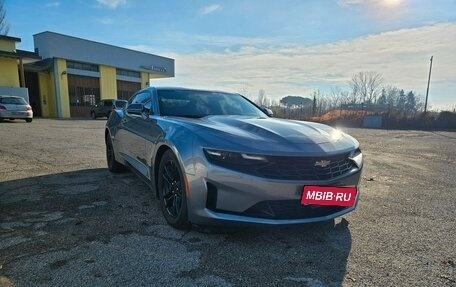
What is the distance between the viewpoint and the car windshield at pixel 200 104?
151 inches

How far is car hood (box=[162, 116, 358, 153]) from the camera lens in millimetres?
2596

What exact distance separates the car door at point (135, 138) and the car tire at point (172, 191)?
21.0 inches

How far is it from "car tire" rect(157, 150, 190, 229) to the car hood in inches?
16.4

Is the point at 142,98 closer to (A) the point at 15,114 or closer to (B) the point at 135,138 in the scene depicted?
(B) the point at 135,138

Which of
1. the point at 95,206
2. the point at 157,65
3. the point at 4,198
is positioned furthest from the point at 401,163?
the point at 157,65

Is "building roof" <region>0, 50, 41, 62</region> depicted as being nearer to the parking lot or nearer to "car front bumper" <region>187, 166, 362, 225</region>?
the parking lot

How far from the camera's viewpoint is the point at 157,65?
3534cm

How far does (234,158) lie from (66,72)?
28.3m

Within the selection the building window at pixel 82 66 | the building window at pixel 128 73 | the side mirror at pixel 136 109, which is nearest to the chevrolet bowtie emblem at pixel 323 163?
the side mirror at pixel 136 109

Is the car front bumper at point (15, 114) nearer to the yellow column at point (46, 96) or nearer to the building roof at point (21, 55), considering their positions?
the building roof at point (21, 55)

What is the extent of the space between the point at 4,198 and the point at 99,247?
2.13 metres

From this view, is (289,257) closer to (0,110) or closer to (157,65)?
(0,110)

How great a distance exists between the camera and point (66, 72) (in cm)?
2666

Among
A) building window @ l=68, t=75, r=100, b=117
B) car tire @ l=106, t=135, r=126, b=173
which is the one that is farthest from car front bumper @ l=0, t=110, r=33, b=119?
car tire @ l=106, t=135, r=126, b=173
